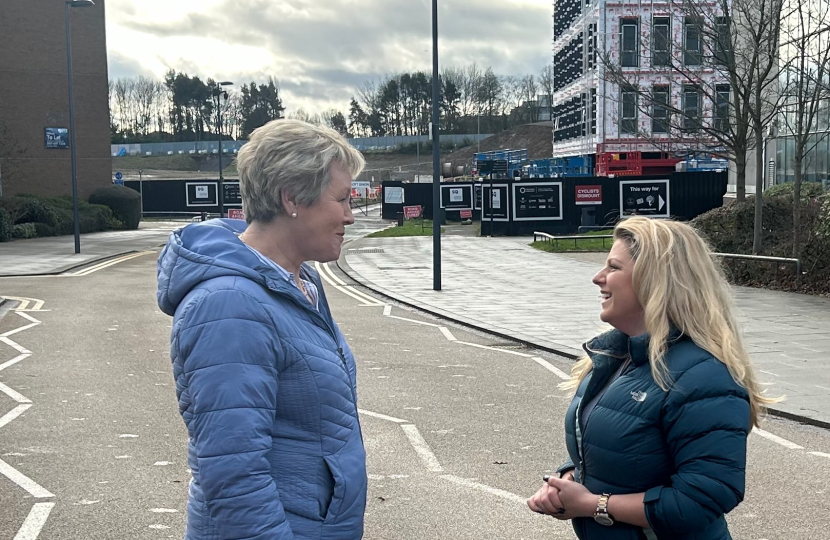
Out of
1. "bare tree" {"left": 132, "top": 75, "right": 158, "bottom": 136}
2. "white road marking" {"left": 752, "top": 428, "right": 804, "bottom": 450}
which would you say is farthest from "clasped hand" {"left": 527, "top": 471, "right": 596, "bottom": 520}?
"bare tree" {"left": 132, "top": 75, "right": 158, "bottom": 136}

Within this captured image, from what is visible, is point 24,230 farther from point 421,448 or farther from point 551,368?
point 421,448

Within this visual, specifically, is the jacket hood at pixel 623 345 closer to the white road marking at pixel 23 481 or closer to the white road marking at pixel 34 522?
the white road marking at pixel 34 522

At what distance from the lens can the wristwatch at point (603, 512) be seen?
2637 mm

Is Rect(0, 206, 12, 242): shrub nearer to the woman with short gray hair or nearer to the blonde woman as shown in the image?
the woman with short gray hair

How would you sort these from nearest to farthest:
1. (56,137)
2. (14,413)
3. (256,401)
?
(256,401) < (14,413) < (56,137)

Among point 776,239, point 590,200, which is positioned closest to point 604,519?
point 776,239

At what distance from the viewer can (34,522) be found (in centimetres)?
550

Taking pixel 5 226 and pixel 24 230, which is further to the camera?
pixel 24 230

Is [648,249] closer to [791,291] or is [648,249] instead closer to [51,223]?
[791,291]

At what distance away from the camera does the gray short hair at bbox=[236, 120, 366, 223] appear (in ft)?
8.10

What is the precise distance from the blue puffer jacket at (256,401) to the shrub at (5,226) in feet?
122

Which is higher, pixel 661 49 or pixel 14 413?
pixel 661 49

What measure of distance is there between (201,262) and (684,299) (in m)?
1.33

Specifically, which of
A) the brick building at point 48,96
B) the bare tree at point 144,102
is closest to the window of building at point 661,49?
the brick building at point 48,96
